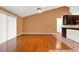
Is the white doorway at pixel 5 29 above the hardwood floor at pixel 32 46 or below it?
above

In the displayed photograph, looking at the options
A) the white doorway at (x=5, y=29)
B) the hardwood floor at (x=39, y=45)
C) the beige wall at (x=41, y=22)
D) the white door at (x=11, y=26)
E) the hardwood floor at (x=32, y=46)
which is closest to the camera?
the hardwood floor at (x=32, y=46)

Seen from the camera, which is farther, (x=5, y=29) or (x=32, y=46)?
(x=5, y=29)

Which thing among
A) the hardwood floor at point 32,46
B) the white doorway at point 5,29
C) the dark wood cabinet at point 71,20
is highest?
the dark wood cabinet at point 71,20

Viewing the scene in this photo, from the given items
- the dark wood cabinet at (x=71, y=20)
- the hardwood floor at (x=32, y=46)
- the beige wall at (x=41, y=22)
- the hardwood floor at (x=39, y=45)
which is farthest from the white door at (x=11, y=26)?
the dark wood cabinet at (x=71, y=20)

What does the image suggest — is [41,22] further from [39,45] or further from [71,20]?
[39,45]

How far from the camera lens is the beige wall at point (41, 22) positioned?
373 inches

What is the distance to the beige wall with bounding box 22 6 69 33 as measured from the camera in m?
9.47

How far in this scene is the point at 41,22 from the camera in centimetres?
1046

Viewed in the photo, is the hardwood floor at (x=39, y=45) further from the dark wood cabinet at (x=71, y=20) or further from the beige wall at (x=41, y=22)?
the dark wood cabinet at (x=71, y=20)

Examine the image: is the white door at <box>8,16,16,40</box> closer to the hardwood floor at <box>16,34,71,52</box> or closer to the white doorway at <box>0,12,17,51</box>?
the white doorway at <box>0,12,17,51</box>

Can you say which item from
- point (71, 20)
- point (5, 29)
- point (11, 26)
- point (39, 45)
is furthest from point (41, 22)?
point (39, 45)
